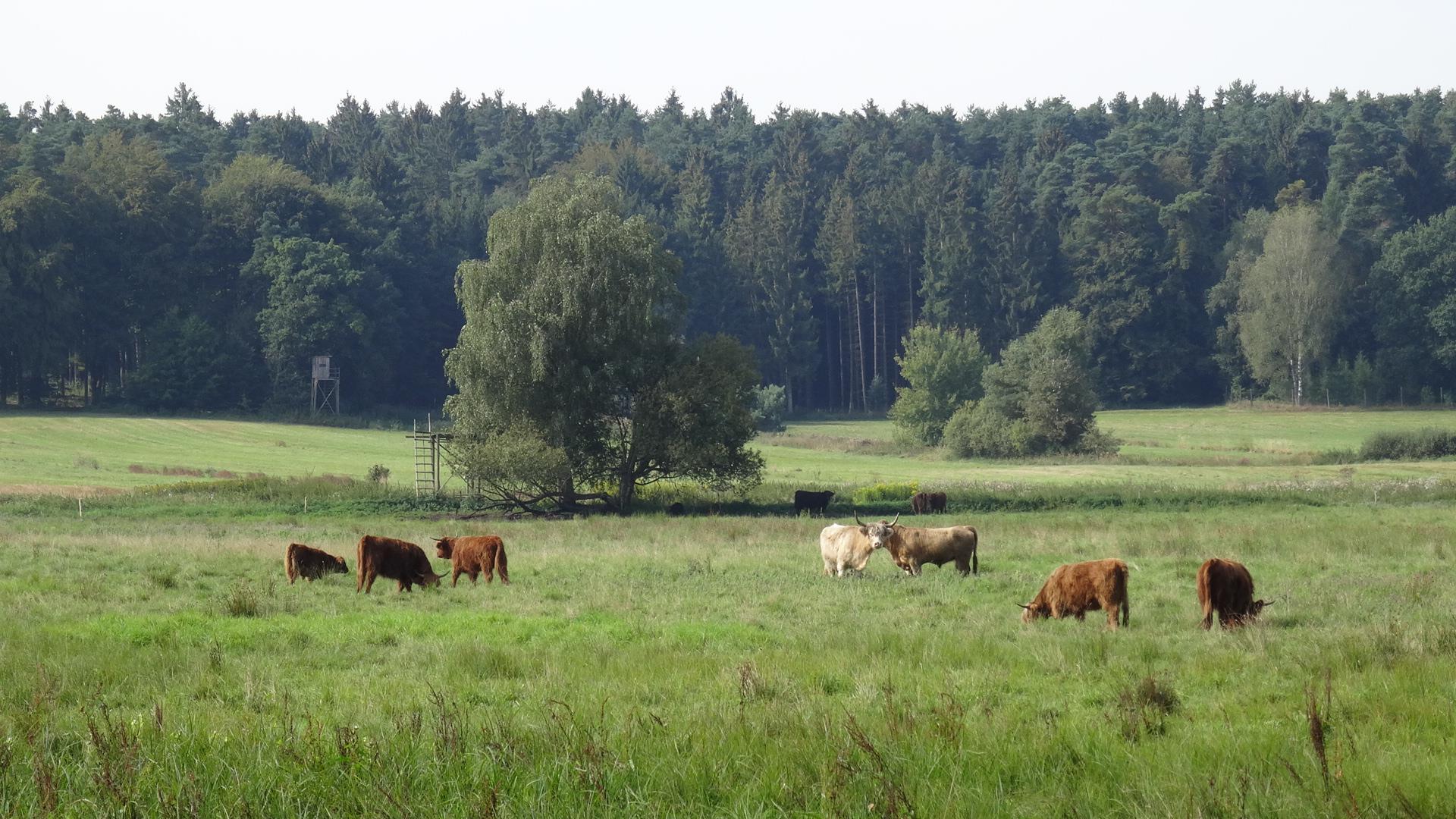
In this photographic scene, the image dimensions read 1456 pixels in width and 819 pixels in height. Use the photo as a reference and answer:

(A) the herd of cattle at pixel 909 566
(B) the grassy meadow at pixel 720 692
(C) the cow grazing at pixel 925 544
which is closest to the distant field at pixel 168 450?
(A) the herd of cattle at pixel 909 566

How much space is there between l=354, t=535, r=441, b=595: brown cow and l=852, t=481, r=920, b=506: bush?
29679 mm

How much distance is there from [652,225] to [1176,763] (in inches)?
1686

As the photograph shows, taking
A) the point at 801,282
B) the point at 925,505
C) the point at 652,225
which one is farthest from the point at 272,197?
the point at 925,505

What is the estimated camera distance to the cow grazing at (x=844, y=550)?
71.8 feet

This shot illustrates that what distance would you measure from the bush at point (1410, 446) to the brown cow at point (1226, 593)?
182 feet

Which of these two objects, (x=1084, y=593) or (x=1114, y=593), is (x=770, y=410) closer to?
(x=1084, y=593)

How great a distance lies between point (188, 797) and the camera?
751 cm

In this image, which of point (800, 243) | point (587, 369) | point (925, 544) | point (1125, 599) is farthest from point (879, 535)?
point (800, 243)

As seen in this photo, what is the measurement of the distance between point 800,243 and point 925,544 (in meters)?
108

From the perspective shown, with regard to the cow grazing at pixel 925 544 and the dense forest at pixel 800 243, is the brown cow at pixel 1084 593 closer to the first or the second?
the cow grazing at pixel 925 544

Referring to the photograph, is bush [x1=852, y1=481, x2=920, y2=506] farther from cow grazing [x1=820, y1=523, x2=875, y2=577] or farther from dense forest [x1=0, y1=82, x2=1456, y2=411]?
dense forest [x1=0, y1=82, x2=1456, y2=411]

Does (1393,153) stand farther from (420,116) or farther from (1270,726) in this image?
(1270,726)

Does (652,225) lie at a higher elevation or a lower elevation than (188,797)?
higher

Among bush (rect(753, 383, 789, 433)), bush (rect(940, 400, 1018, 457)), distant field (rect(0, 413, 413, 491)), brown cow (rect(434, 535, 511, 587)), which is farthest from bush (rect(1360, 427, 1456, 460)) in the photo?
brown cow (rect(434, 535, 511, 587))
